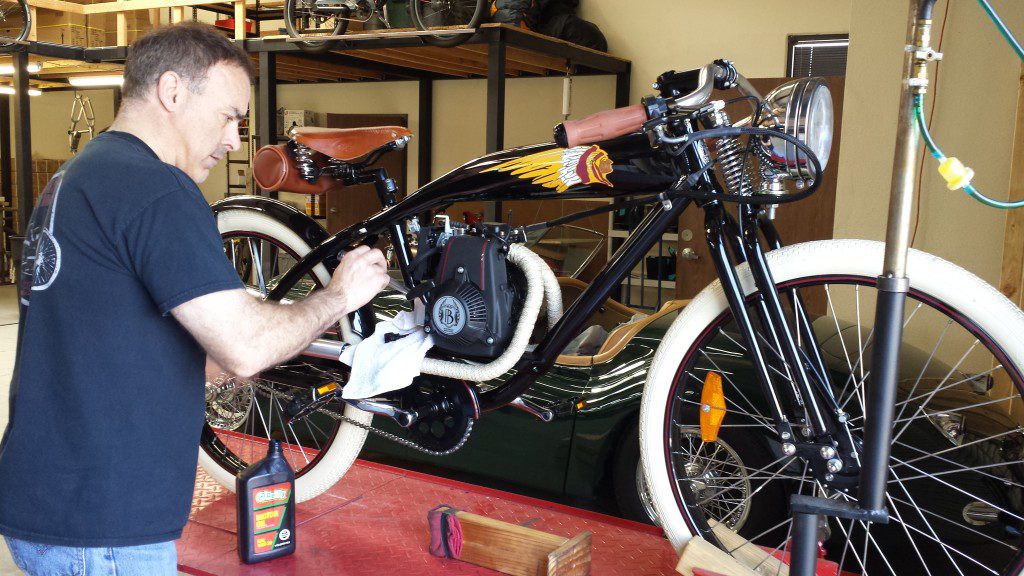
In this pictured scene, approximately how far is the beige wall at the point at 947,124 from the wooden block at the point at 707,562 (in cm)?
249

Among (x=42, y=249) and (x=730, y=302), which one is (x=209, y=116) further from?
(x=730, y=302)

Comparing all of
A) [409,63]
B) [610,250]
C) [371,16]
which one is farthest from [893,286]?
[409,63]

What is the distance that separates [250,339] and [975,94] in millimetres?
3351

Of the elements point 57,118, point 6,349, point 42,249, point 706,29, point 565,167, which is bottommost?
point 6,349

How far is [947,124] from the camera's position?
3633 mm

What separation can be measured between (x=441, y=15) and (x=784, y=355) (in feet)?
17.7

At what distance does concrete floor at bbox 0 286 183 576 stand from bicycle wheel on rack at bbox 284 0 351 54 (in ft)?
11.0

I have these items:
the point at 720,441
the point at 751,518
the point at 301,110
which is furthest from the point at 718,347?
the point at 301,110

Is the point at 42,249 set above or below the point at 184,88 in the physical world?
below

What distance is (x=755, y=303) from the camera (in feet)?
5.80

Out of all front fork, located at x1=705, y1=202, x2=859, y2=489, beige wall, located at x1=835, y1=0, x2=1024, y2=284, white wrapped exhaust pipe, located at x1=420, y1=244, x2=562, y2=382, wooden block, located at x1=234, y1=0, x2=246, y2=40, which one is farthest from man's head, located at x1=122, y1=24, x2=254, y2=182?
wooden block, located at x1=234, y1=0, x2=246, y2=40

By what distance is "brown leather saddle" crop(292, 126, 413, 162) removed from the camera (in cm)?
223

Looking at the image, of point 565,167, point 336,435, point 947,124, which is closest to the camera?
point 565,167

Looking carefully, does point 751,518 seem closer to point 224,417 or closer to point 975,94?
point 224,417
